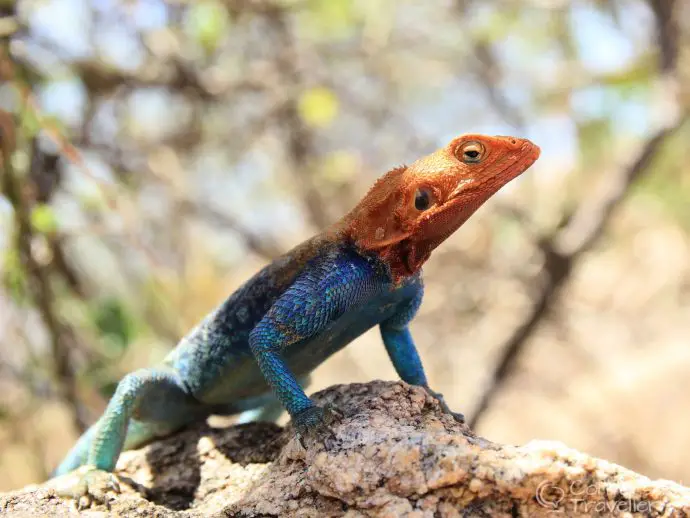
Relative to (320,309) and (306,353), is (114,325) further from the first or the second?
(320,309)

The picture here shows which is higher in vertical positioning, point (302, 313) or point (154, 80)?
point (154, 80)

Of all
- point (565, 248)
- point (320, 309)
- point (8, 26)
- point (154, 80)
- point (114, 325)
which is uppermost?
point (154, 80)

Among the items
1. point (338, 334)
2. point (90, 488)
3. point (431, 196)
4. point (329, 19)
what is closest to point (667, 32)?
point (329, 19)

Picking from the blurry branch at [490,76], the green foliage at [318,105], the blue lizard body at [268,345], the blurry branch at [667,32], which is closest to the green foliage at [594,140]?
the blurry branch at [490,76]

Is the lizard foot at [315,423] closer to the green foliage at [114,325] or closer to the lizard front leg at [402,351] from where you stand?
the lizard front leg at [402,351]

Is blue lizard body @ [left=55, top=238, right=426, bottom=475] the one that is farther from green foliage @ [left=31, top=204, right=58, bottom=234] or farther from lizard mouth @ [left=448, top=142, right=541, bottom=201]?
green foliage @ [left=31, top=204, right=58, bottom=234]

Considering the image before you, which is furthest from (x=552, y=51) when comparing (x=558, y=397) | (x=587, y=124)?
(x=558, y=397)

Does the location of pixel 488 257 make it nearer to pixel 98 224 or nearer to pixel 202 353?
pixel 98 224
